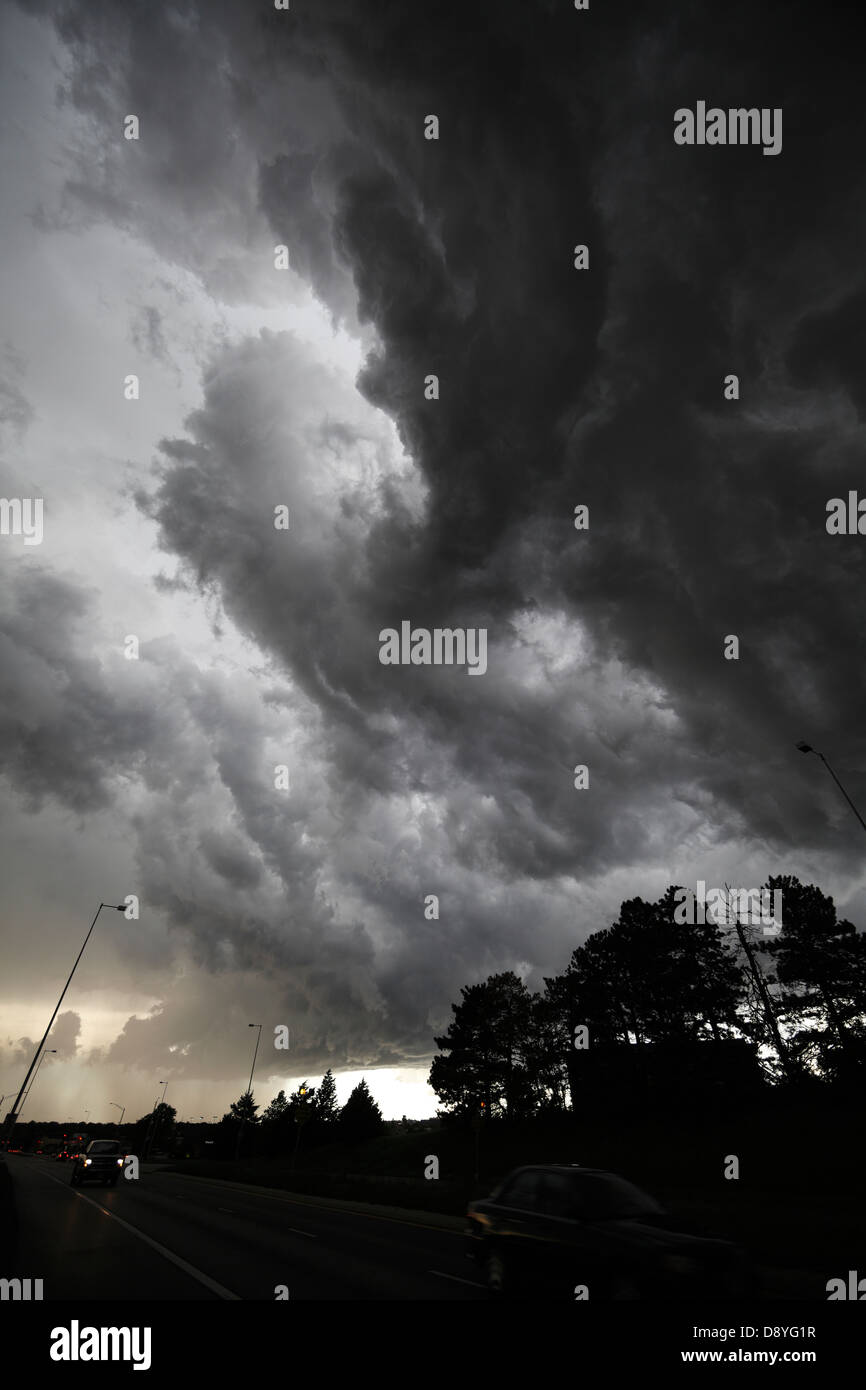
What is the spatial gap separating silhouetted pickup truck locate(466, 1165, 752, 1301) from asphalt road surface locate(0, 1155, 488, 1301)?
91 cm

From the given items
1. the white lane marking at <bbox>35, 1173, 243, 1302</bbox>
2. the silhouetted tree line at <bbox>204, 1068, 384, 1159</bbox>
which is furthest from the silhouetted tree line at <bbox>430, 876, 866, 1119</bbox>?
the white lane marking at <bbox>35, 1173, 243, 1302</bbox>

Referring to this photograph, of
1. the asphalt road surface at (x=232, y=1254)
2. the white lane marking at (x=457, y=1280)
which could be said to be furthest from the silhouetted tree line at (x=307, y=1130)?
the white lane marking at (x=457, y=1280)

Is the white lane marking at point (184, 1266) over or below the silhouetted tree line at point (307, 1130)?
over

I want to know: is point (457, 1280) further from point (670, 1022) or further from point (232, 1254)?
point (670, 1022)

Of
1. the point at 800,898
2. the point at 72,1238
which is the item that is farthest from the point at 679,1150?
the point at 72,1238

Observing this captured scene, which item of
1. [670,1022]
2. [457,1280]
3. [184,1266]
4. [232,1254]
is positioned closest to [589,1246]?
[457,1280]

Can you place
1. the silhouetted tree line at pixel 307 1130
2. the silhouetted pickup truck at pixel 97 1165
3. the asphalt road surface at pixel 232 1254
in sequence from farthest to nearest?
the silhouetted tree line at pixel 307 1130 → the silhouetted pickup truck at pixel 97 1165 → the asphalt road surface at pixel 232 1254

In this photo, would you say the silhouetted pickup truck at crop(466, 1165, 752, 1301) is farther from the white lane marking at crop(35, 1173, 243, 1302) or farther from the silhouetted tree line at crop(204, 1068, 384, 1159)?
the silhouetted tree line at crop(204, 1068, 384, 1159)

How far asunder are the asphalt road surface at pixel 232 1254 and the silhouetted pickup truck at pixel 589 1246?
91 cm

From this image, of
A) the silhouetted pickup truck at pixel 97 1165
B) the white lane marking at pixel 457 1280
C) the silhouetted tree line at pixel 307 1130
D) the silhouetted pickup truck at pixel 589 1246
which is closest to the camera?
the silhouetted pickup truck at pixel 589 1246

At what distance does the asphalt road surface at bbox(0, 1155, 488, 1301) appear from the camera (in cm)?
809

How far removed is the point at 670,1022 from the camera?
41.2 metres

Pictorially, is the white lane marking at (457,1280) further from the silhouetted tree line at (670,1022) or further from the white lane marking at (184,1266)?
the silhouetted tree line at (670,1022)

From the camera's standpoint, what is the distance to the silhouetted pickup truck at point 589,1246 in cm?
604
